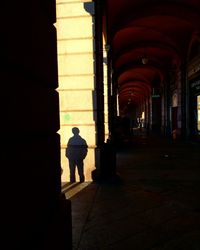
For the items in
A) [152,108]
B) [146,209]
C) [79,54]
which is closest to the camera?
[146,209]

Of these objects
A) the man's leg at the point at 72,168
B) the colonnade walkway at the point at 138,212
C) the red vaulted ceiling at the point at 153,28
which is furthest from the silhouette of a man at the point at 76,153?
the red vaulted ceiling at the point at 153,28

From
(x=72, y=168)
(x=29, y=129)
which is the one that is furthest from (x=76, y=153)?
(x=29, y=129)

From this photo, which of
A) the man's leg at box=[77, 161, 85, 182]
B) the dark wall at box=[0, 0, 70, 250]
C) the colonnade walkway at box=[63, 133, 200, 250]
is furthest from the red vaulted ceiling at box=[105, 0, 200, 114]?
the dark wall at box=[0, 0, 70, 250]

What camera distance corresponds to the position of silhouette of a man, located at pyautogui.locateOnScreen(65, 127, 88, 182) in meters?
7.30

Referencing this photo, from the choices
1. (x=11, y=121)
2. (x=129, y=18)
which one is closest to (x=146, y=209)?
(x=11, y=121)

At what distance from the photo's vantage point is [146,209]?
16.4 ft

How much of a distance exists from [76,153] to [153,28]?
39.9 feet

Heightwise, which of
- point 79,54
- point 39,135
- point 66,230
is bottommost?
point 66,230

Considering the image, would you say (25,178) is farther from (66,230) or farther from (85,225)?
(85,225)

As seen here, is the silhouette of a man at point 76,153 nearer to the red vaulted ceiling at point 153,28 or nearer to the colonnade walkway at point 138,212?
the colonnade walkway at point 138,212

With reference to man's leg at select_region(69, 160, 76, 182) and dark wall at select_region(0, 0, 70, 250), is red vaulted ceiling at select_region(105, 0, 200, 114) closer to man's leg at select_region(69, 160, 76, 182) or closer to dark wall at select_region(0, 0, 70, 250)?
man's leg at select_region(69, 160, 76, 182)

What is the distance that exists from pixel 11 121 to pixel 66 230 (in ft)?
5.71

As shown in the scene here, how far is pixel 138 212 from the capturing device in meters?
4.85

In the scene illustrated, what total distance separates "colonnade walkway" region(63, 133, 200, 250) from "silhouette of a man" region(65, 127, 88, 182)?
1.27 feet
